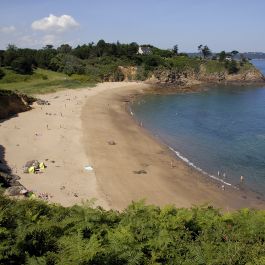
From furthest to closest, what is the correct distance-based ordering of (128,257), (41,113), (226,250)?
1. (41,113)
2. (226,250)
3. (128,257)

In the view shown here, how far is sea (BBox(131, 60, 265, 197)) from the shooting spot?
3612 cm

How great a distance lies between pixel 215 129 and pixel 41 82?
43061 millimetres

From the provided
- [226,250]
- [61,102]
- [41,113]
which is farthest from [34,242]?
[61,102]

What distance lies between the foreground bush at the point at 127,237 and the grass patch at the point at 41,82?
6011 cm

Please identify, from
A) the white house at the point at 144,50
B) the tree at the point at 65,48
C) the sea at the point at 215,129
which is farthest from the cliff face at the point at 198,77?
the tree at the point at 65,48

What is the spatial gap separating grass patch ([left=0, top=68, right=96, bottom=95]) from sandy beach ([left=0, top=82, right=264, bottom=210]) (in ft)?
61.8

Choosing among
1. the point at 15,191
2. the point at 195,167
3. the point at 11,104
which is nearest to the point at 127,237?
the point at 15,191

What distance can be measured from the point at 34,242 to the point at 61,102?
185 feet

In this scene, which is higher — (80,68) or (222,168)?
(80,68)

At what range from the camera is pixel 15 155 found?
3494 centimetres

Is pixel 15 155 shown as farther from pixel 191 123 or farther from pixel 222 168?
pixel 191 123

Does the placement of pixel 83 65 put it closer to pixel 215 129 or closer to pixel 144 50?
pixel 144 50

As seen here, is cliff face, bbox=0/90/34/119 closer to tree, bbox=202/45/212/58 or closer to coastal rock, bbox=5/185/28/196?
coastal rock, bbox=5/185/28/196

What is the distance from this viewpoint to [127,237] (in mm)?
12109
